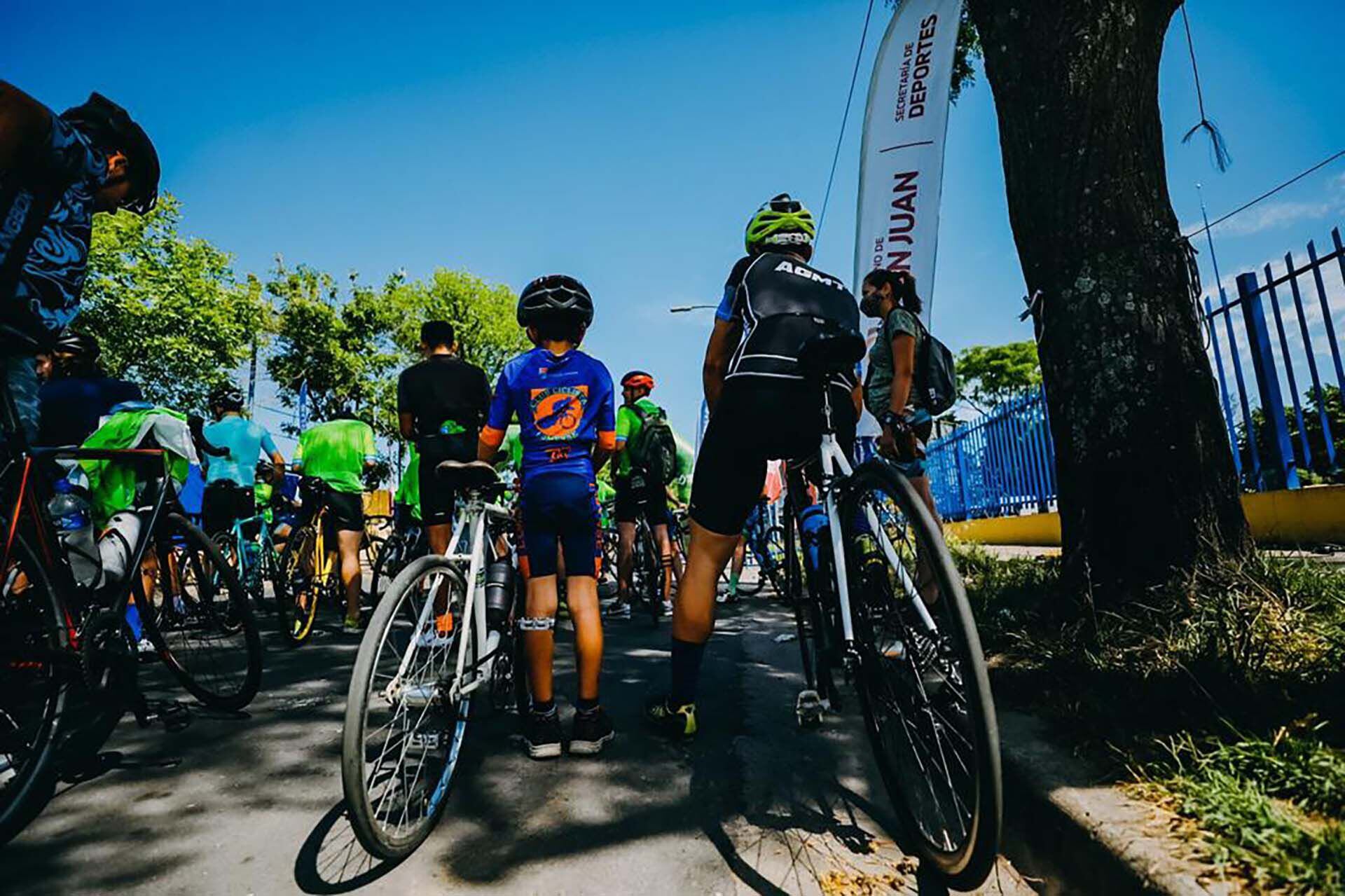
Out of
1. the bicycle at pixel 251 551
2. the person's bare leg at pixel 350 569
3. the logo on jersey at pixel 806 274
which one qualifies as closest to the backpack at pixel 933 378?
the logo on jersey at pixel 806 274

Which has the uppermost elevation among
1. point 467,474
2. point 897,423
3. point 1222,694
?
point 897,423

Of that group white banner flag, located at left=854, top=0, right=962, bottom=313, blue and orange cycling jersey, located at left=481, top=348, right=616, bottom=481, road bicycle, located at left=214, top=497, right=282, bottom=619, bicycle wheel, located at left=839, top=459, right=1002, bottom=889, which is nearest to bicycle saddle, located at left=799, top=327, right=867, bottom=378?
bicycle wheel, located at left=839, top=459, right=1002, bottom=889

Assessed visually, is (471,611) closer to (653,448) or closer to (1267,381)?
(653,448)

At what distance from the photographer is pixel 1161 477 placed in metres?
3.05

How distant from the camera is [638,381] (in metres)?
6.87

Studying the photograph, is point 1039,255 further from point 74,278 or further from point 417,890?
point 74,278

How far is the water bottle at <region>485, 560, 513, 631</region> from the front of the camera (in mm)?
2723

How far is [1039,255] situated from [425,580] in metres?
3.12

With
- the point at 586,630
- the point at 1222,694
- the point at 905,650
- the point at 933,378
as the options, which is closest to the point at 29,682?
the point at 586,630

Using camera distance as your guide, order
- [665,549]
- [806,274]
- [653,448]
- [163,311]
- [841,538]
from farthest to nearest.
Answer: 1. [163,311]
2. [665,549]
3. [653,448]
4. [806,274]
5. [841,538]

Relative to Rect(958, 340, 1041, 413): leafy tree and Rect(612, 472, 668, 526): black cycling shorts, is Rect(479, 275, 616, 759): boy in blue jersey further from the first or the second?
Rect(958, 340, 1041, 413): leafy tree

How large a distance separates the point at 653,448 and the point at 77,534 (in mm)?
4317

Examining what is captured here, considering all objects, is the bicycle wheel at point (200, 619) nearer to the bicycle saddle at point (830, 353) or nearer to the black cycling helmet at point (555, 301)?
the black cycling helmet at point (555, 301)

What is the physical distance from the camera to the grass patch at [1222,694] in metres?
1.54
